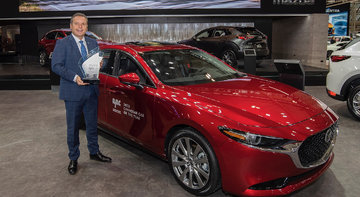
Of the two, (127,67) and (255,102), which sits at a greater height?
(127,67)

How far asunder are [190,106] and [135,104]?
86cm

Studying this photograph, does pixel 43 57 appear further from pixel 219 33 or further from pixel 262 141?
pixel 262 141

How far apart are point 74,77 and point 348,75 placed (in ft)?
14.4

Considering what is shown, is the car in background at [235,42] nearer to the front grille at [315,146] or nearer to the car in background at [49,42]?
the car in background at [49,42]

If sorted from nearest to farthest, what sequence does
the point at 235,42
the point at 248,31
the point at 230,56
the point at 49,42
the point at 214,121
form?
the point at 214,121 < the point at 235,42 < the point at 248,31 < the point at 230,56 < the point at 49,42

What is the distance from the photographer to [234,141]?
240 cm

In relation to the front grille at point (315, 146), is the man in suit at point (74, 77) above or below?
above

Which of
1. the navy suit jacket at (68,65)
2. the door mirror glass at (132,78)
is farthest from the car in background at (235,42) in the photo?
the navy suit jacket at (68,65)

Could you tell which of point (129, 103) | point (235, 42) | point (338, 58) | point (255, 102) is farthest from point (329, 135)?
point (235, 42)

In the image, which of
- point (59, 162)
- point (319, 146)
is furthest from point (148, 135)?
point (319, 146)

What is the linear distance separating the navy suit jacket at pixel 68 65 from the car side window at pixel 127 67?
22.8 inches

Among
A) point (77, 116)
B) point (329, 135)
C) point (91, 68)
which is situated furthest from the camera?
point (77, 116)

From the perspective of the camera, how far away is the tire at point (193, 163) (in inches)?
103

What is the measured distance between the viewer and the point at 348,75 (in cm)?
514
